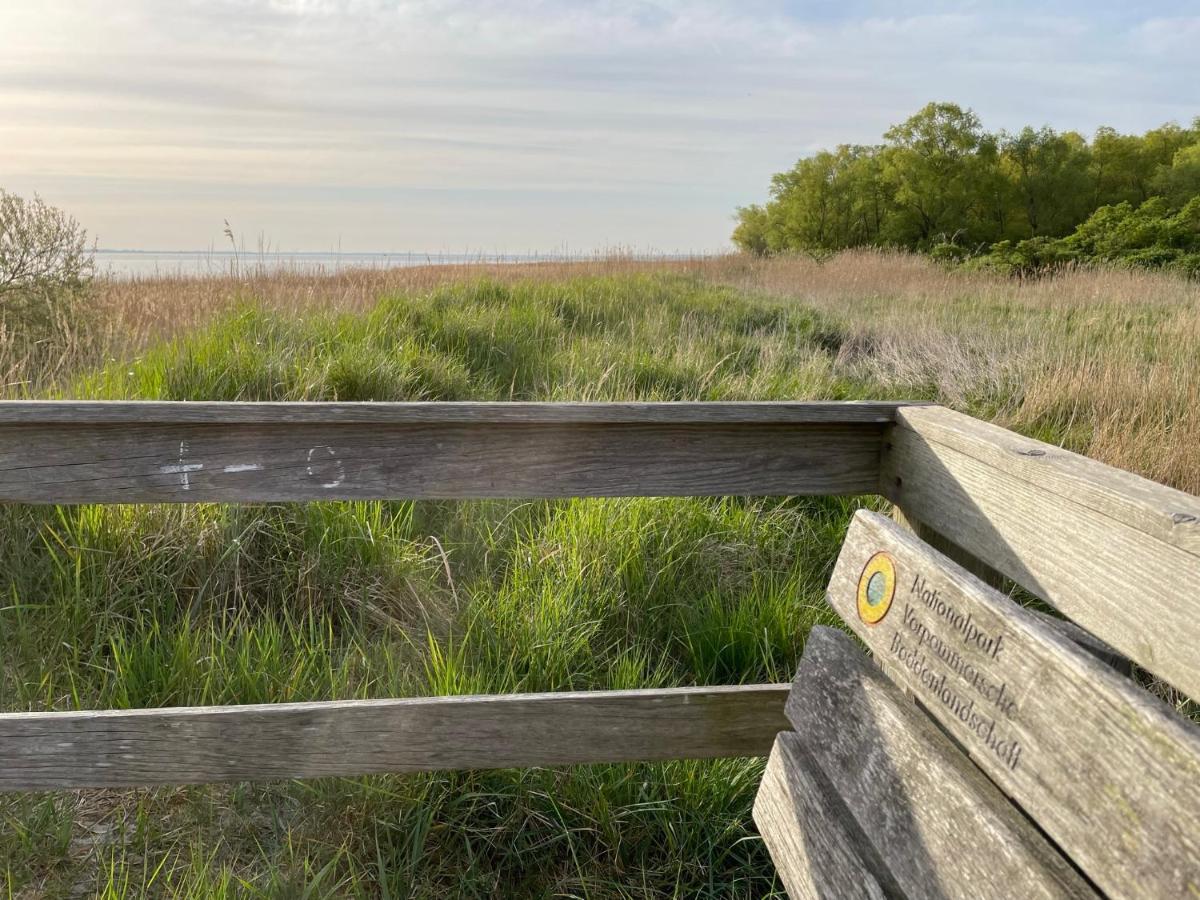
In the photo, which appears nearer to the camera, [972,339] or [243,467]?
[243,467]

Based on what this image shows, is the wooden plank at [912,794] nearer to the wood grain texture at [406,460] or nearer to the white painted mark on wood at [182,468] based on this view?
the wood grain texture at [406,460]

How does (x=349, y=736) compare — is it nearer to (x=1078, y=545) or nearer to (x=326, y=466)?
(x=326, y=466)

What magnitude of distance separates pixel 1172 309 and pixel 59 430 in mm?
15896

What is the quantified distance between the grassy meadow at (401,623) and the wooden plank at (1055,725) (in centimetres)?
121

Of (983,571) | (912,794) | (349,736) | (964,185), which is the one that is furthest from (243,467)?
(964,185)

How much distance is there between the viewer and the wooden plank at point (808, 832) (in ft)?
4.50

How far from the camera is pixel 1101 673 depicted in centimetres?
98

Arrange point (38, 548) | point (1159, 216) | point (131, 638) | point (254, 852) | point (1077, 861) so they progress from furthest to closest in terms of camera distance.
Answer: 1. point (1159, 216)
2. point (38, 548)
3. point (131, 638)
4. point (254, 852)
5. point (1077, 861)

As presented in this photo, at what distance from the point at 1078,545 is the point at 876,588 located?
31cm

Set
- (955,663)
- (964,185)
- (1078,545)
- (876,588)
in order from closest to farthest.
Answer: (955,663) < (1078,545) < (876,588) < (964,185)

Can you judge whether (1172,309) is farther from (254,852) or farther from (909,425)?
(254,852)

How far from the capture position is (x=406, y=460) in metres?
1.95

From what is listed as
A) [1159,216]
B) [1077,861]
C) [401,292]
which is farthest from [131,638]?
[1159,216]

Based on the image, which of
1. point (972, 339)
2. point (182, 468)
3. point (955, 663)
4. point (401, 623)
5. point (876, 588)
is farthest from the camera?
point (972, 339)
